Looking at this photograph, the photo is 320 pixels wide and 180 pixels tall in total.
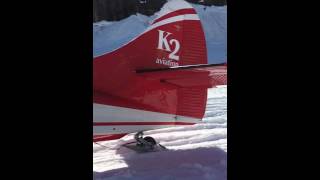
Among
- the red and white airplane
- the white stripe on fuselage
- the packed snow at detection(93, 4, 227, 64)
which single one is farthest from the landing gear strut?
the white stripe on fuselage

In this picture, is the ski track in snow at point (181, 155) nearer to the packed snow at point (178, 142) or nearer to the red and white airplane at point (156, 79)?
the packed snow at point (178, 142)

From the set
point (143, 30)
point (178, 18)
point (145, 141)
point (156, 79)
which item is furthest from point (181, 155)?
point (178, 18)

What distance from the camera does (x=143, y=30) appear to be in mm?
3049

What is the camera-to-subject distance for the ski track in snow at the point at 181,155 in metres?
2.43

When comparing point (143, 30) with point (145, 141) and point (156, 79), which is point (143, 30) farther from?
point (145, 141)

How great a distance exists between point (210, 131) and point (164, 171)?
694mm

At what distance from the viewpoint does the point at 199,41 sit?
3311mm

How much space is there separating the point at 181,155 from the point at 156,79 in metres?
0.60

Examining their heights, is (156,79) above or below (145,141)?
above

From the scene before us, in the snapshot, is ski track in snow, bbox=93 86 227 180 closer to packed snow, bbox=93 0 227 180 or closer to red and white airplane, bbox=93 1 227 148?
packed snow, bbox=93 0 227 180

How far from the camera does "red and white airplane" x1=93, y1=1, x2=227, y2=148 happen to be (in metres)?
2.78

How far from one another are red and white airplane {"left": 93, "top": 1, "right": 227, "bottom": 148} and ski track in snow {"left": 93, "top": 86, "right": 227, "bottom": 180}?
0.35 ft
